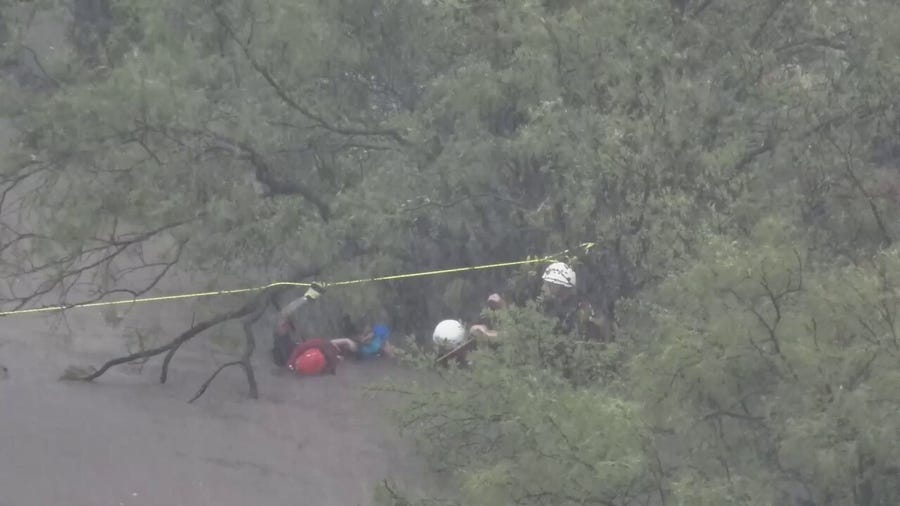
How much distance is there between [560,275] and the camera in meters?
10.5

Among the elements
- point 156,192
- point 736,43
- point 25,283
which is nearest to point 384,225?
point 156,192

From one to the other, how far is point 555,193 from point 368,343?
371 centimetres

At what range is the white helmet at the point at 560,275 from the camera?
10.4m

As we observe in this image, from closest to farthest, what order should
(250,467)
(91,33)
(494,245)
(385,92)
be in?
A: (250,467), (494,245), (385,92), (91,33)

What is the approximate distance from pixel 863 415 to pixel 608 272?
3.61 meters

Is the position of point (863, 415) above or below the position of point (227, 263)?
above

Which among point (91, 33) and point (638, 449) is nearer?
point (638, 449)

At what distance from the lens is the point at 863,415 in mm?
6828

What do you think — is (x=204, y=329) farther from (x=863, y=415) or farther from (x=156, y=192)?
(x=863, y=415)

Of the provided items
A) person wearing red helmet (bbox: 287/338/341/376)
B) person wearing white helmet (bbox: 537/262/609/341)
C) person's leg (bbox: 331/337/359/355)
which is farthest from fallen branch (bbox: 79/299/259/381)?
→ person wearing white helmet (bbox: 537/262/609/341)

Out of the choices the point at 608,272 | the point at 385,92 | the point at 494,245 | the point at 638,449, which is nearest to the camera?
the point at 638,449

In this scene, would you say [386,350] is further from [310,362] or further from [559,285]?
[559,285]

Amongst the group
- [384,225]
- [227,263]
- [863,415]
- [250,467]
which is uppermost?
[863,415]

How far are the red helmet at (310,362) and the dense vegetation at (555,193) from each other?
80 cm
